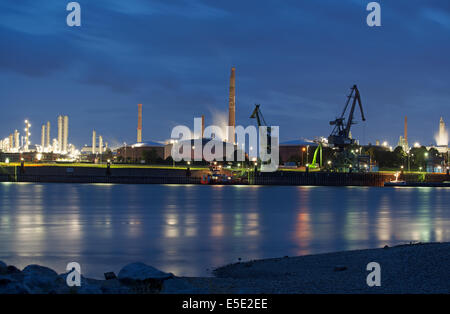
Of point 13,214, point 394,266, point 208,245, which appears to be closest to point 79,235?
point 208,245

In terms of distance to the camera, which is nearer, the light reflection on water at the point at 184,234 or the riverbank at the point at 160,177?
the light reflection on water at the point at 184,234

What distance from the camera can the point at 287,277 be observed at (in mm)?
13852

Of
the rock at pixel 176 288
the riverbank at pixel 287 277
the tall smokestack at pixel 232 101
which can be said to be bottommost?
the riverbank at pixel 287 277

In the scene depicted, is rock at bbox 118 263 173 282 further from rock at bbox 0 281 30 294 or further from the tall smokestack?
the tall smokestack

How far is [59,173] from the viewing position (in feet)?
346

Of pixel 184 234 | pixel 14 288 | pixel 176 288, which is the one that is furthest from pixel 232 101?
pixel 14 288

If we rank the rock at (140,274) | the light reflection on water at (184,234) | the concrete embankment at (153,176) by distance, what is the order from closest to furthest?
the rock at (140,274) < the light reflection on water at (184,234) < the concrete embankment at (153,176)

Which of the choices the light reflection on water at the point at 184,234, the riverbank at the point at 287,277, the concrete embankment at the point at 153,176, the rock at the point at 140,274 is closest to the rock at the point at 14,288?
the riverbank at the point at 287,277

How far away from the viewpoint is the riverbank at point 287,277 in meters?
10.2

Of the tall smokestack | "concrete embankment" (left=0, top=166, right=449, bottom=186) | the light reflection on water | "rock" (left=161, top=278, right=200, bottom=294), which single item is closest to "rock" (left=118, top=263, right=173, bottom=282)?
"rock" (left=161, top=278, right=200, bottom=294)

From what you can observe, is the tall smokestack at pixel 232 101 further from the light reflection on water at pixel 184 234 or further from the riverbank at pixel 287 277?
the riverbank at pixel 287 277

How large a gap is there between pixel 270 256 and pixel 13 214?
22574mm

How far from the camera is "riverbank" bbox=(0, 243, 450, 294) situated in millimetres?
10164
